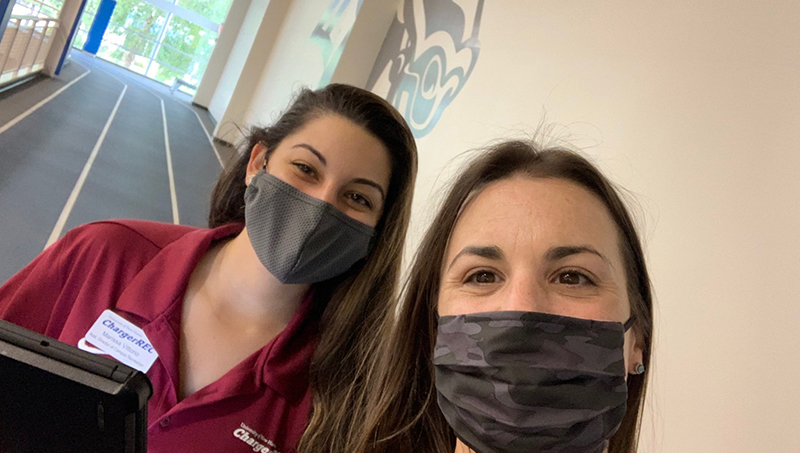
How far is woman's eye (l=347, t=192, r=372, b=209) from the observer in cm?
171

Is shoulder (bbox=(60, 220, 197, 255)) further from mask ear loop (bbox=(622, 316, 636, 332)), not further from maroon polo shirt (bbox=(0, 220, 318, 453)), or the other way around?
mask ear loop (bbox=(622, 316, 636, 332))

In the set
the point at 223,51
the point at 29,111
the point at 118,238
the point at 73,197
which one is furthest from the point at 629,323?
the point at 223,51

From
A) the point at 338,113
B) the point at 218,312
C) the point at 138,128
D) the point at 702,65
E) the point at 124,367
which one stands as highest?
the point at 702,65

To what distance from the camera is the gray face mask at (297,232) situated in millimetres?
1613

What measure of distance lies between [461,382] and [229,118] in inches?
386

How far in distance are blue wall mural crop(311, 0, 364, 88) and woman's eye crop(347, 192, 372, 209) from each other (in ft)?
15.4

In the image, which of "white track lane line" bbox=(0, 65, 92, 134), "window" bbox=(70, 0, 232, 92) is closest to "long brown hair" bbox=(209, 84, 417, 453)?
"white track lane line" bbox=(0, 65, 92, 134)

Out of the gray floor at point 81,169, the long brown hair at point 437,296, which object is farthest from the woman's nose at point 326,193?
the gray floor at point 81,169

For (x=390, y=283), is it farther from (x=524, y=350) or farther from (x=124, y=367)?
(x=124, y=367)

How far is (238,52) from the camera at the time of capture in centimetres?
1329

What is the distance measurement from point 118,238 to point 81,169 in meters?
3.36

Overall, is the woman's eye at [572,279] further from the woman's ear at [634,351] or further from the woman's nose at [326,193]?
the woman's nose at [326,193]

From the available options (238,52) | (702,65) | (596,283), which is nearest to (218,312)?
(596,283)

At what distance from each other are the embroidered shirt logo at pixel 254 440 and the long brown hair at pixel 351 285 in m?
0.10
